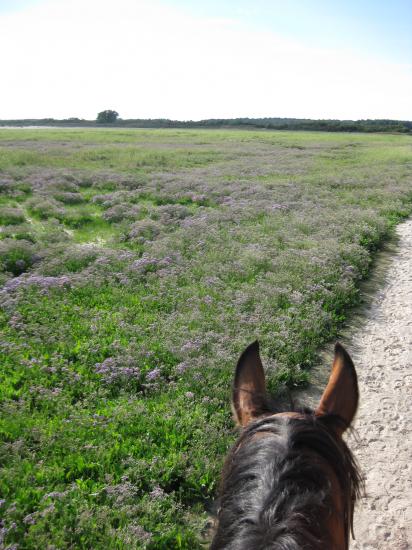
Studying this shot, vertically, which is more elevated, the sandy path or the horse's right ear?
the horse's right ear

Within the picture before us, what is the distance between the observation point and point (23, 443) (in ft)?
17.4

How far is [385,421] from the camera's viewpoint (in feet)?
20.7

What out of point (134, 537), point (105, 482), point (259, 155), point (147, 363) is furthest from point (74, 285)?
point (259, 155)

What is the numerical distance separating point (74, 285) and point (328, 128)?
109624 millimetres

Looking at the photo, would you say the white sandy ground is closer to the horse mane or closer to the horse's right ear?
the horse mane

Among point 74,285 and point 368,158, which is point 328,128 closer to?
point 368,158

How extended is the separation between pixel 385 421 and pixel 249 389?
466 cm

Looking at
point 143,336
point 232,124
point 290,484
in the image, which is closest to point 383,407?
point 143,336

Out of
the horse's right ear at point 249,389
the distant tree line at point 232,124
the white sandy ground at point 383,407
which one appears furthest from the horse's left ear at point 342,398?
the distant tree line at point 232,124

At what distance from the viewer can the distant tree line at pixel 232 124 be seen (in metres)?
104

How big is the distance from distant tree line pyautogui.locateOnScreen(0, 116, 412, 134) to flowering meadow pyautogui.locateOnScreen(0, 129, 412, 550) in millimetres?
95778

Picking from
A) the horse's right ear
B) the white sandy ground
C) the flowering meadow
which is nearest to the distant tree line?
the flowering meadow

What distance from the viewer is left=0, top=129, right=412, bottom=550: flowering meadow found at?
183 inches

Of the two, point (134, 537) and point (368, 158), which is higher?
point (368, 158)
